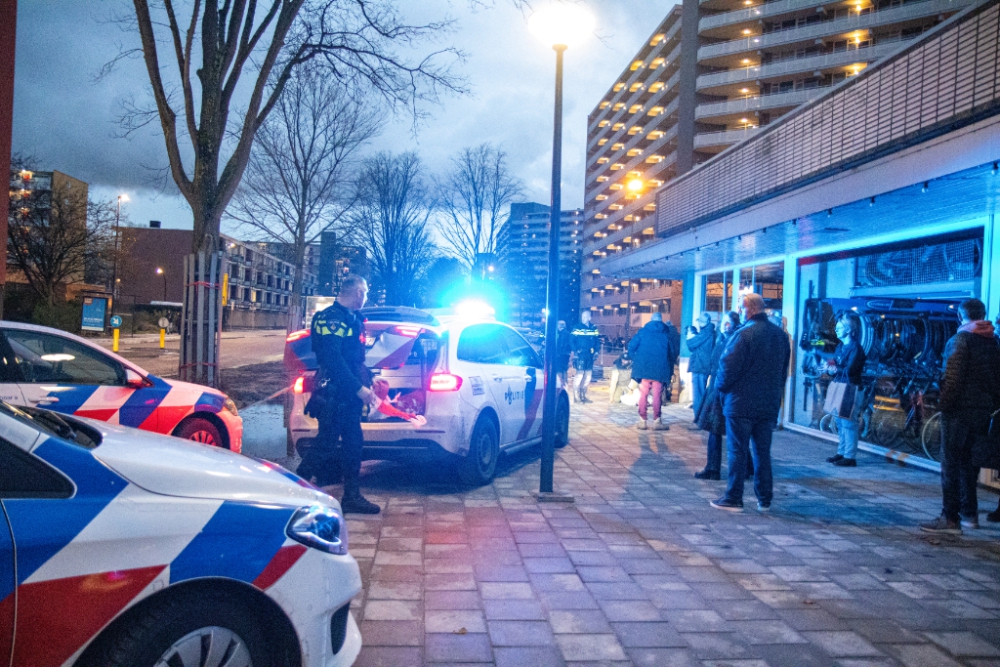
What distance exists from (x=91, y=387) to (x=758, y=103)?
6088 cm

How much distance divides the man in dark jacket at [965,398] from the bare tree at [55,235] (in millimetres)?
42370

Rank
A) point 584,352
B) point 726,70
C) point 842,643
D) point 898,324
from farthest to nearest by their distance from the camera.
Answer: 1. point 726,70
2. point 584,352
3. point 898,324
4. point 842,643

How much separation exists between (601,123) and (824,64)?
47.2m

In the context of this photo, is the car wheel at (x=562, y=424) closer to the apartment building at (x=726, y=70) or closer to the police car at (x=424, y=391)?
the police car at (x=424, y=391)

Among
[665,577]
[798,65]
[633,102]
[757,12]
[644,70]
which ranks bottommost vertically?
[665,577]

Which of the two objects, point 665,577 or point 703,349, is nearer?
point 665,577

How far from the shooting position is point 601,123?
100m

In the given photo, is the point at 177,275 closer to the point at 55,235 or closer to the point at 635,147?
the point at 55,235

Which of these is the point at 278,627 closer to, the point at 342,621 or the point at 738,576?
the point at 342,621

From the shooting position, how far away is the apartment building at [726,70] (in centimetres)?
5334

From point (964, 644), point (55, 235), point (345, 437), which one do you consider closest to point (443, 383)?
point (345, 437)

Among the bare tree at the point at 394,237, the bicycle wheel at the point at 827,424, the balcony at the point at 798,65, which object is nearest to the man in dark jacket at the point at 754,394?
the bicycle wheel at the point at 827,424

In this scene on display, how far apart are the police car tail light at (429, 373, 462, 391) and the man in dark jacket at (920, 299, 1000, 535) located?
13.3 feet

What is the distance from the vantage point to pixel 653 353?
1116 centimetres
